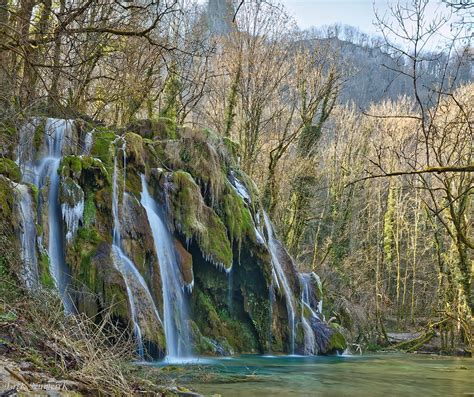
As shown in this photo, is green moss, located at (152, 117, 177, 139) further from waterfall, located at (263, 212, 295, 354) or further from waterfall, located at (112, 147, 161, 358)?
waterfall, located at (263, 212, 295, 354)

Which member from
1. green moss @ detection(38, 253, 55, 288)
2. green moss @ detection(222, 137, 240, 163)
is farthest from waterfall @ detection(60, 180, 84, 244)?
green moss @ detection(222, 137, 240, 163)

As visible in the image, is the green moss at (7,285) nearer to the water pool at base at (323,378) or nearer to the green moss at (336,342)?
the water pool at base at (323,378)

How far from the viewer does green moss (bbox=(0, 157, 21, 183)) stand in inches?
407

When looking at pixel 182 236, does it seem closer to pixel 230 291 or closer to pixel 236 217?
pixel 236 217

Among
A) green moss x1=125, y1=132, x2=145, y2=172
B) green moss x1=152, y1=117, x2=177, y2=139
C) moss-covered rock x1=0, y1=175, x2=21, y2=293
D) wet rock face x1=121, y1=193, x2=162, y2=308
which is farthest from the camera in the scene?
green moss x1=152, y1=117, x2=177, y2=139

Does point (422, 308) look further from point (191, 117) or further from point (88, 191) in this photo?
point (88, 191)

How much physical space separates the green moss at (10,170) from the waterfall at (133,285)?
2111mm

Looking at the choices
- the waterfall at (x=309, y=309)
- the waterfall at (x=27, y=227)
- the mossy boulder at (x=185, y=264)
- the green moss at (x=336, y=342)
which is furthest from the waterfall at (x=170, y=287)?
the green moss at (x=336, y=342)

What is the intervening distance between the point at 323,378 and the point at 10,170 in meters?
6.79

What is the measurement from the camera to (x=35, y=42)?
4.77m

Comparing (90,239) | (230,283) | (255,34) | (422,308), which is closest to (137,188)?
(90,239)

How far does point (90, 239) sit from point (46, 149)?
7.56 feet

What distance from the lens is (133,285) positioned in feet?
36.7

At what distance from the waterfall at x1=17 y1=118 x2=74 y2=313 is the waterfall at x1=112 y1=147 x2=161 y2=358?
1103 millimetres
